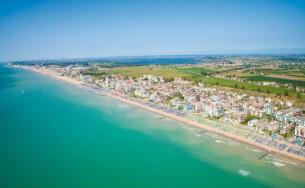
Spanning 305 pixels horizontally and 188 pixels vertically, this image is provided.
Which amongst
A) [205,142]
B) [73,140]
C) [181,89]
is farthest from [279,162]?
[181,89]

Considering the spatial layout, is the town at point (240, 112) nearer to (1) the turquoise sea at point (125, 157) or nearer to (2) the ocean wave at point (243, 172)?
(1) the turquoise sea at point (125, 157)

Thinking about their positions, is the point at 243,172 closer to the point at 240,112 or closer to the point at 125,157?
the point at 125,157

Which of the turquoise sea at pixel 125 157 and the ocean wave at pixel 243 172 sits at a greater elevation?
the turquoise sea at pixel 125 157

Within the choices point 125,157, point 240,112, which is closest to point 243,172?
point 125,157

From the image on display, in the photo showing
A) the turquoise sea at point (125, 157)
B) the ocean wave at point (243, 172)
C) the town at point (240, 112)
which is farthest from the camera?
the town at point (240, 112)

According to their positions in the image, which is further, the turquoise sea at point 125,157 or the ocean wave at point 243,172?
the ocean wave at point 243,172

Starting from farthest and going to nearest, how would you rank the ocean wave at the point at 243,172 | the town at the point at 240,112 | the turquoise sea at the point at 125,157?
1. the town at the point at 240,112
2. the ocean wave at the point at 243,172
3. the turquoise sea at the point at 125,157

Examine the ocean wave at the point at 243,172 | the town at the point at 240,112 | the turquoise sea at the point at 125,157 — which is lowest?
the ocean wave at the point at 243,172

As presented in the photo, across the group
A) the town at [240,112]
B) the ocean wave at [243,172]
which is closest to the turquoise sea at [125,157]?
the ocean wave at [243,172]
